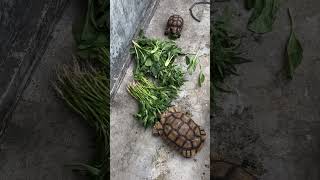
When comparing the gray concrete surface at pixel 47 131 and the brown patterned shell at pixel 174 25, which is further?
the gray concrete surface at pixel 47 131

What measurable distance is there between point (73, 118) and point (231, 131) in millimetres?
1444

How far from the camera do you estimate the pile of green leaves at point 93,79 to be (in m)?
4.28

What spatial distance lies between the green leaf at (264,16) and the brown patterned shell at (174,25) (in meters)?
0.88

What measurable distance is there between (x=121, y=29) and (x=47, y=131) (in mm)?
1469

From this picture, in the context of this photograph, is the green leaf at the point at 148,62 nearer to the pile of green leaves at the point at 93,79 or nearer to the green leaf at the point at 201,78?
the green leaf at the point at 201,78

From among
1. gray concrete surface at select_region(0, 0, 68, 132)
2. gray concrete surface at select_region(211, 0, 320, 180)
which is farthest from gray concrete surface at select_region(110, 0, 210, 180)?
gray concrete surface at select_region(0, 0, 68, 132)

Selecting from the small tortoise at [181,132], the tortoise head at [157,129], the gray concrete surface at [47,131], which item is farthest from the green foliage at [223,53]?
the gray concrete surface at [47,131]

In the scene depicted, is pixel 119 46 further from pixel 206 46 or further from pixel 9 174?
pixel 9 174

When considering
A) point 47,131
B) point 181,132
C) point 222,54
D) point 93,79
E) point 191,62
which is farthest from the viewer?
point 47,131

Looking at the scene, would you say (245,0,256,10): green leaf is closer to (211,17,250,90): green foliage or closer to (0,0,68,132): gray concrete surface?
(211,17,250,90): green foliage

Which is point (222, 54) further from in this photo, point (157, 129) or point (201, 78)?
point (157, 129)

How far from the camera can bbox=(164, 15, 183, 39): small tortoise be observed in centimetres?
370

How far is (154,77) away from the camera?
146 inches

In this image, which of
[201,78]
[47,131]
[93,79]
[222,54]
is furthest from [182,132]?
[47,131]
